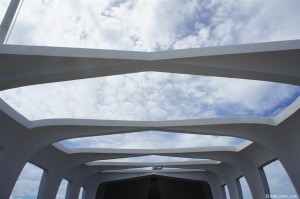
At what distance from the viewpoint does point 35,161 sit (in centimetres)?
2073

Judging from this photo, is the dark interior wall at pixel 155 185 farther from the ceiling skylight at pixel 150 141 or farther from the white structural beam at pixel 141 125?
the ceiling skylight at pixel 150 141

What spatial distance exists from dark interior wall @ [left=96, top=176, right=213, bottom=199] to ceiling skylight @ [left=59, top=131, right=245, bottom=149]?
15539 mm

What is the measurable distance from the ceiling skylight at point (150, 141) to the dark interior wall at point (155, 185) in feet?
51.0

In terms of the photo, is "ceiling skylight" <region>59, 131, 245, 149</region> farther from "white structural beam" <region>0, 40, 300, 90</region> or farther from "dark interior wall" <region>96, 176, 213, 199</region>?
"dark interior wall" <region>96, 176, 213, 199</region>

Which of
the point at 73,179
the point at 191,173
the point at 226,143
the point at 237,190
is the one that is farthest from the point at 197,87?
the point at 191,173

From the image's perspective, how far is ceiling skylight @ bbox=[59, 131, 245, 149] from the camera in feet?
71.9

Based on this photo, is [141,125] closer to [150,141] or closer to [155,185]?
[150,141]

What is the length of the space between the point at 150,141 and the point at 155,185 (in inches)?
812

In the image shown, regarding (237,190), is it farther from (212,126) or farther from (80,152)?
(80,152)

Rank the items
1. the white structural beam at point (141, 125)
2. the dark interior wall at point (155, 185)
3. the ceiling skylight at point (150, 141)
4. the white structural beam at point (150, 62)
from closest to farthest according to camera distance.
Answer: the white structural beam at point (150, 62), the white structural beam at point (141, 125), the ceiling skylight at point (150, 141), the dark interior wall at point (155, 185)

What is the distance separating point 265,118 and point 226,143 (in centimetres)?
762

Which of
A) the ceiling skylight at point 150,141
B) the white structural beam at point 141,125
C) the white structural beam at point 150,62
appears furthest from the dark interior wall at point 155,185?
the white structural beam at point 150,62

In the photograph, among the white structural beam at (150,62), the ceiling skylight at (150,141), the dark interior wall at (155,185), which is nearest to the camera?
the white structural beam at (150,62)

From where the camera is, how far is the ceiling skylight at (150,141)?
71.9 ft
